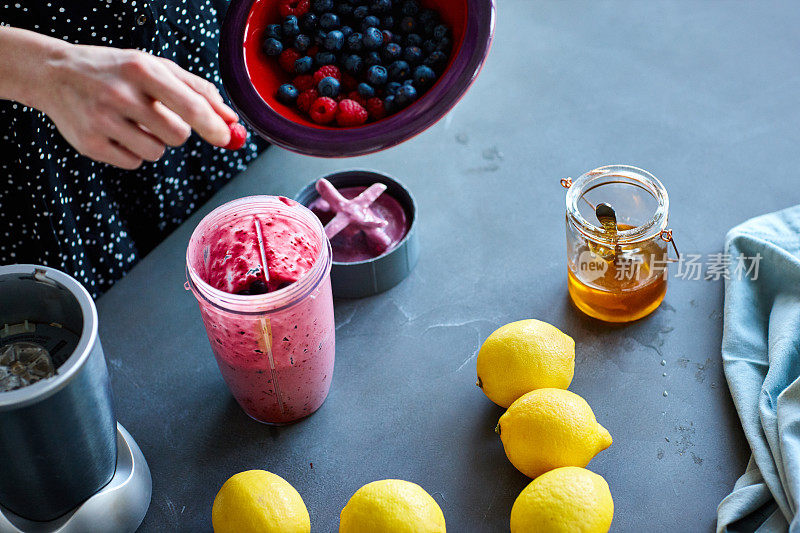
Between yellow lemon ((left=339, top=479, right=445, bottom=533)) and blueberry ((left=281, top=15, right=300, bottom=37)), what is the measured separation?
481mm

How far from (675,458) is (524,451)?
0.17 meters

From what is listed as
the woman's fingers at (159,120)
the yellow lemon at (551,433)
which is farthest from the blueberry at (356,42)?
the yellow lemon at (551,433)

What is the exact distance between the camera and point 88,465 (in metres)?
0.70

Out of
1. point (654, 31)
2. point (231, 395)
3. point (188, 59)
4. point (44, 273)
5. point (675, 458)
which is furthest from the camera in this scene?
point (654, 31)

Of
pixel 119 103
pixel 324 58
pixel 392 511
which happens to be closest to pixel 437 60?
pixel 324 58

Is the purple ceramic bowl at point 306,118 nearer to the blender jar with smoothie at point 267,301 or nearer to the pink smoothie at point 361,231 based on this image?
the blender jar with smoothie at point 267,301

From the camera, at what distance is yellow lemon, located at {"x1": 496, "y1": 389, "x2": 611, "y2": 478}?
74 cm

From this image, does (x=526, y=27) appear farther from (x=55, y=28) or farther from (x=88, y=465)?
(x=88, y=465)

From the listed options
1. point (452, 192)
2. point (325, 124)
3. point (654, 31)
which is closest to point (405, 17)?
point (325, 124)

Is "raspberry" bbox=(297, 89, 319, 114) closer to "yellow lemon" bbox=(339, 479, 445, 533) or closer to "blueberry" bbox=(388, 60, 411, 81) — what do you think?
"blueberry" bbox=(388, 60, 411, 81)

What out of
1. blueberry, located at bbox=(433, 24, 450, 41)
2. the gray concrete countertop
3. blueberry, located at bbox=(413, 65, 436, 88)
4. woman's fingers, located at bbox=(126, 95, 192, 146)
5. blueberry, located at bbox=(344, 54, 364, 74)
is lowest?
the gray concrete countertop

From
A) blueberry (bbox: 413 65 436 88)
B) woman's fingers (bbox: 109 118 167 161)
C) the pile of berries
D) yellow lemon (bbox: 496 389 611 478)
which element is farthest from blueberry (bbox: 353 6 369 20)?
yellow lemon (bbox: 496 389 611 478)

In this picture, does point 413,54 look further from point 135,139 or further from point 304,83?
point 135,139

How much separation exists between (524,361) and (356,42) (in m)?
0.39
